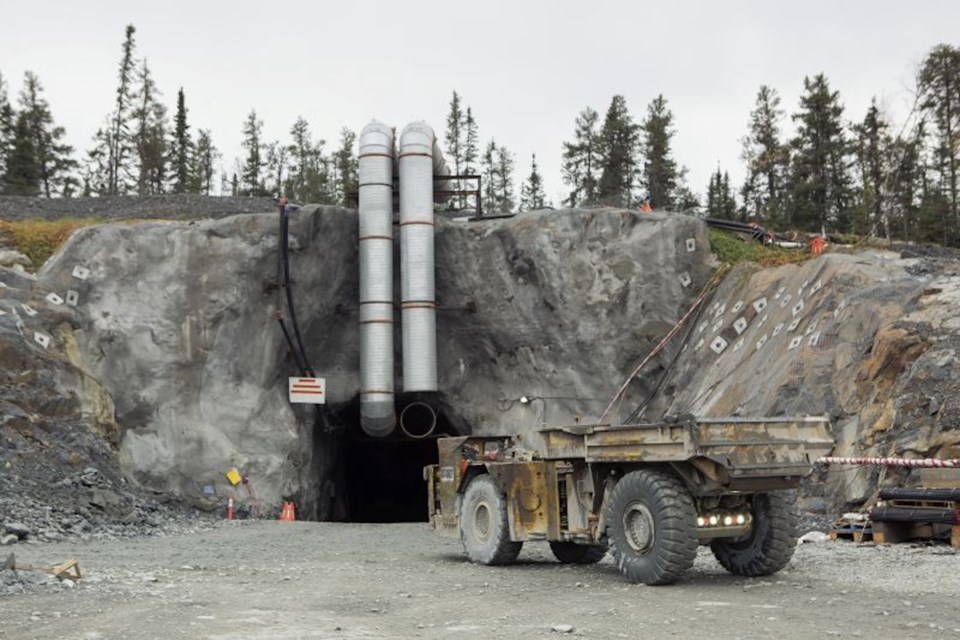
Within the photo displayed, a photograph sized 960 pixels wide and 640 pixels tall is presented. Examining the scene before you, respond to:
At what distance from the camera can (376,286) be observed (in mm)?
25891

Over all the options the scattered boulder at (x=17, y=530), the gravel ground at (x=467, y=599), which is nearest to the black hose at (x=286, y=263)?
the scattered boulder at (x=17, y=530)

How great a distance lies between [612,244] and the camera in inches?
1066

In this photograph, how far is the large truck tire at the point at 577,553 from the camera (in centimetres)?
1326

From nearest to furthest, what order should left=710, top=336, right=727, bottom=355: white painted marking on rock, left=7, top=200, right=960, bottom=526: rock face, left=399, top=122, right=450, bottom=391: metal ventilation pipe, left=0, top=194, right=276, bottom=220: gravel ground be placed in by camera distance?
left=7, top=200, right=960, bottom=526: rock face
left=710, top=336, right=727, bottom=355: white painted marking on rock
left=399, top=122, right=450, bottom=391: metal ventilation pipe
left=0, top=194, right=276, bottom=220: gravel ground

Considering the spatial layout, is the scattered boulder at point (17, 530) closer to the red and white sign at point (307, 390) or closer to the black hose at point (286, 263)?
the red and white sign at point (307, 390)

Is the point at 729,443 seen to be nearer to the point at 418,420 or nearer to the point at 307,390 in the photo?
the point at 307,390

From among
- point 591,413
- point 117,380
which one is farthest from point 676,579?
point 117,380

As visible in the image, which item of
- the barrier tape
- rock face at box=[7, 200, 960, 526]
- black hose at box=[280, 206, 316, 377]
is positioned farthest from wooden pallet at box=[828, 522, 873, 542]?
black hose at box=[280, 206, 316, 377]

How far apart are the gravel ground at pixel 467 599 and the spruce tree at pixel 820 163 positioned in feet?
132

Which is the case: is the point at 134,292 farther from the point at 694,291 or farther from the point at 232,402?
the point at 694,291

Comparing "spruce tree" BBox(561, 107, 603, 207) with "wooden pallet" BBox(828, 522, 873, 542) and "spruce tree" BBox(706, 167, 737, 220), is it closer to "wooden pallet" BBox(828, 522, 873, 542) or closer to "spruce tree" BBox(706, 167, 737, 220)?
"spruce tree" BBox(706, 167, 737, 220)

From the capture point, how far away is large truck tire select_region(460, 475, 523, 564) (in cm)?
1293

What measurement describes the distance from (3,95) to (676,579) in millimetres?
63812

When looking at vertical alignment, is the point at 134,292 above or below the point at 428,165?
below
